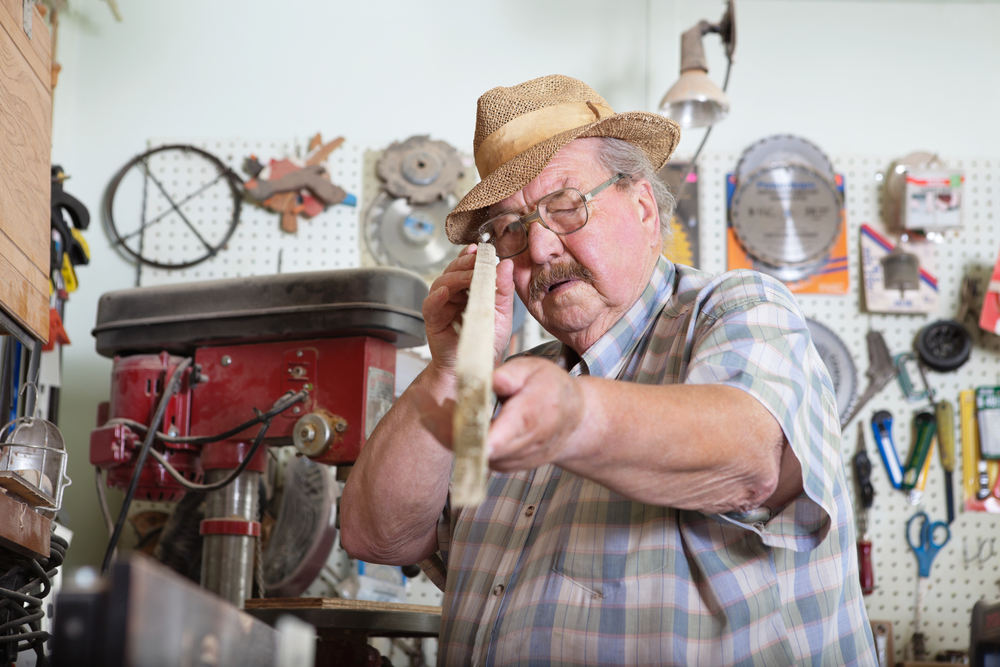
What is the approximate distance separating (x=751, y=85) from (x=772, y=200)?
41cm

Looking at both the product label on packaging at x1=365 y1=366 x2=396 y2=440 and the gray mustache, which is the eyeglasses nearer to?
the gray mustache

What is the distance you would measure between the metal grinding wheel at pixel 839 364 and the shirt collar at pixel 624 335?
1.52 m

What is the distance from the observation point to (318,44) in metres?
2.88

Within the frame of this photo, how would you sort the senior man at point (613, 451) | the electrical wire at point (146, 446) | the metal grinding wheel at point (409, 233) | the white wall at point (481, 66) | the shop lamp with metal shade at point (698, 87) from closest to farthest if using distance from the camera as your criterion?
the senior man at point (613, 451) → the electrical wire at point (146, 446) → the shop lamp with metal shade at point (698, 87) → the metal grinding wheel at point (409, 233) → the white wall at point (481, 66)

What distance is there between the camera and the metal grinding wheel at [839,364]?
2639mm

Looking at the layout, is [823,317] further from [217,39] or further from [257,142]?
[217,39]

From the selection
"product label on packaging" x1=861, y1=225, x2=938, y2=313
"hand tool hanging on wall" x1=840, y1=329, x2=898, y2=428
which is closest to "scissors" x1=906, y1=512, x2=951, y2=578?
"hand tool hanging on wall" x1=840, y1=329, x2=898, y2=428

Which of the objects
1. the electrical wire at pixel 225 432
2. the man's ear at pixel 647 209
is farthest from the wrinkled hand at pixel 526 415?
the electrical wire at pixel 225 432

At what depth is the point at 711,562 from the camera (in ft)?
3.25

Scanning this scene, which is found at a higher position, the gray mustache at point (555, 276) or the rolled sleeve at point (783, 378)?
the gray mustache at point (555, 276)

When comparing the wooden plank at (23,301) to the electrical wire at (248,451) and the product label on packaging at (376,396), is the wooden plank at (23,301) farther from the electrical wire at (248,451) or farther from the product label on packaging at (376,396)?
the product label on packaging at (376,396)

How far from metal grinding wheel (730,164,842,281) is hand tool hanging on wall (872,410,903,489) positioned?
Answer: 49cm

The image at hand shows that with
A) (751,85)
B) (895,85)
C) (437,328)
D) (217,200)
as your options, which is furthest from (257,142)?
(895,85)

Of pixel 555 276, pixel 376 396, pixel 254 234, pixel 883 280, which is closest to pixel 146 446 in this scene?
pixel 376 396
